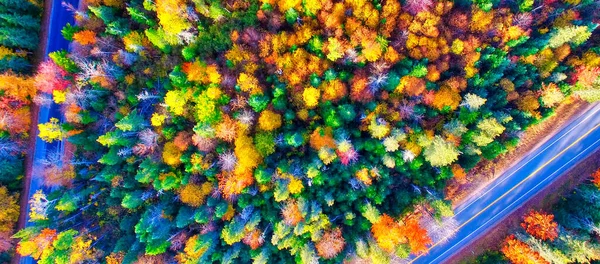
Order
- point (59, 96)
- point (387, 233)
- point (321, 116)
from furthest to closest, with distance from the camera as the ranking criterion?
1. point (59, 96)
2. point (321, 116)
3. point (387, 233)

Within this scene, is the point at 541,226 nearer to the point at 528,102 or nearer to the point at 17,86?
the point at 528,102

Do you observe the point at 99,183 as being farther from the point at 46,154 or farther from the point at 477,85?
the point at 477,85

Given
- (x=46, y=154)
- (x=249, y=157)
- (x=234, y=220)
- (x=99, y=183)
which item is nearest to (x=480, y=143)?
(x=249, y=157)

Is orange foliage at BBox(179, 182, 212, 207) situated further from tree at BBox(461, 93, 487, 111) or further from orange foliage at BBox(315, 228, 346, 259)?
tree at BBox(461, 93, 487, 111)

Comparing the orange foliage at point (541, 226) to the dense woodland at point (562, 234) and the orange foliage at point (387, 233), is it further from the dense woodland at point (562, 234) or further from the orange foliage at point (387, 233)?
the orange foliage at point (387, 233)

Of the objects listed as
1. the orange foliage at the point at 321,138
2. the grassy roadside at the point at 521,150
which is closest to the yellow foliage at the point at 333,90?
the orange foliage at the point at 321,138

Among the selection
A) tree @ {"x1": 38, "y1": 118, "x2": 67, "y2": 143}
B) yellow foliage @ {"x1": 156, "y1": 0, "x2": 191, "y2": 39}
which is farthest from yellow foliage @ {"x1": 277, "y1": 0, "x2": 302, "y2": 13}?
tree @ {"x1": 38, "y1": 118, "x2": 67, "y2": 143}

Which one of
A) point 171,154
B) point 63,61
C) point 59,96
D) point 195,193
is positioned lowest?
point 195,193

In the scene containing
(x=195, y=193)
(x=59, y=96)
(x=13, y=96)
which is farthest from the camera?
(x=13, y=96)

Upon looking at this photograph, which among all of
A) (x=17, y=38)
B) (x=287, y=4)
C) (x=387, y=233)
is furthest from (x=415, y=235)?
(x=17, y=38)
